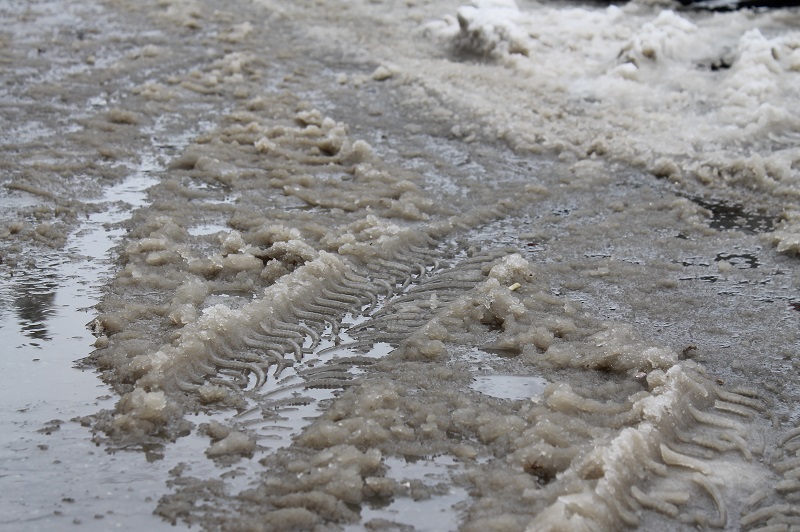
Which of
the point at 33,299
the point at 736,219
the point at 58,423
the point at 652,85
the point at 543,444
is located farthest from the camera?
the point at 652,85

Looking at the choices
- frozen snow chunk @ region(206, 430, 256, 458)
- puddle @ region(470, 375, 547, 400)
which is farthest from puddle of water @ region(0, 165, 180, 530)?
puddle @ region(470, 375, 547, 400)

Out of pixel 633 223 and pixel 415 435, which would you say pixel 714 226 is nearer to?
pixel 633 223

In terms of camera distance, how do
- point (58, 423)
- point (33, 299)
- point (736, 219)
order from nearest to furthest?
point (58, 423) → point (33, 299) → point (736, 219)

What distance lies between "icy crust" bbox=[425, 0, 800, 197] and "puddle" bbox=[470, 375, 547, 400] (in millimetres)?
Answer: 2127

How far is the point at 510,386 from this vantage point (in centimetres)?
284

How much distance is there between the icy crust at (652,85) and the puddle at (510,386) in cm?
213

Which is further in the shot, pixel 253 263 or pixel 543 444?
pixel 253 263

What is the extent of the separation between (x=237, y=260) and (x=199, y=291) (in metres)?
0.27

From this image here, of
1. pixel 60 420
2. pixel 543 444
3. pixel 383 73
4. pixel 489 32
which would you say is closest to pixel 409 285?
pixel 543 444

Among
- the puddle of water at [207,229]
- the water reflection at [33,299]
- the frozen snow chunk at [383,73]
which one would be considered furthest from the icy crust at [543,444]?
the frozen snow chunk at [383,73]

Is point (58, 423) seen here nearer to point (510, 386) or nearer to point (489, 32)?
point (510, 386)

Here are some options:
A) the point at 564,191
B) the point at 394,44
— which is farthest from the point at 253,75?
the point at 564,191

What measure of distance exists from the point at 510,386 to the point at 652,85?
356 centimetres

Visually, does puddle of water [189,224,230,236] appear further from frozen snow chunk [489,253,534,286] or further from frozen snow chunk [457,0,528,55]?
frozen snow chunk [457,0,528,55]
